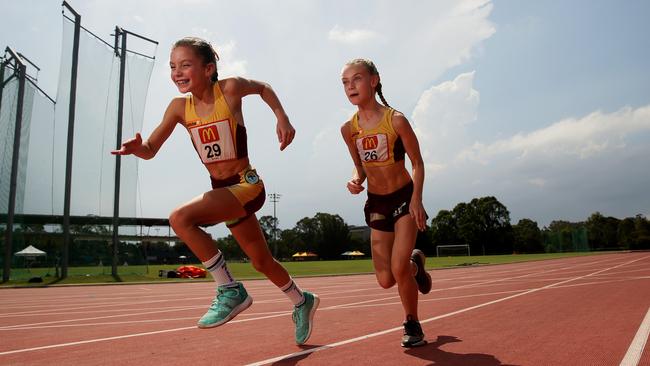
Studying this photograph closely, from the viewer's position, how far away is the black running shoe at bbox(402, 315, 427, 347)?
422cm

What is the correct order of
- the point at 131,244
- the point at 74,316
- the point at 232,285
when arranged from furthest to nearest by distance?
the point at 131,244 < the point at 74,316 < the point at 232,285

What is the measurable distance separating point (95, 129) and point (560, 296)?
22378 millimetres

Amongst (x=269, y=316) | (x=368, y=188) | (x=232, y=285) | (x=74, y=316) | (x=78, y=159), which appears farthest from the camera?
(x=78, y=159)

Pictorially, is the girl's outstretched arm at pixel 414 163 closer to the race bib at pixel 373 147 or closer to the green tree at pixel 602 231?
the race bib at pixel 373 147

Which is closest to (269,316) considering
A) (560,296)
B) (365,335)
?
(365,335)

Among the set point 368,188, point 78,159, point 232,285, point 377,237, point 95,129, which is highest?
point 95,129

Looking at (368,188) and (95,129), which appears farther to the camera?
(95,129)

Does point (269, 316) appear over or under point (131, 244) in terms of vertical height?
under

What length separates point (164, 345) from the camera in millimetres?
4613

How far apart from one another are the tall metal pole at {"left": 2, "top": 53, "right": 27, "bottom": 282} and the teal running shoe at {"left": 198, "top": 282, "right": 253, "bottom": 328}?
75.7 feet

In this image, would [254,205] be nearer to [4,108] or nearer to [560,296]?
[560,296]

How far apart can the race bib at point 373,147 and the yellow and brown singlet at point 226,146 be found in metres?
1.18

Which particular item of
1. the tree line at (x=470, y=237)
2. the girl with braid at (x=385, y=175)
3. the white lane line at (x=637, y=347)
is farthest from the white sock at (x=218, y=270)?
the tree line at (x=470, y=237)

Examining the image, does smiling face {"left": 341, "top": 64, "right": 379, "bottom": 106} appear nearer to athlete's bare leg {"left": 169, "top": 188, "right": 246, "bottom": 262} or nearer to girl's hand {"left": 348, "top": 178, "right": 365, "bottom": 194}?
girl's hand {"left": 348, "top": 178, "right": 365, "bottom": 194}
